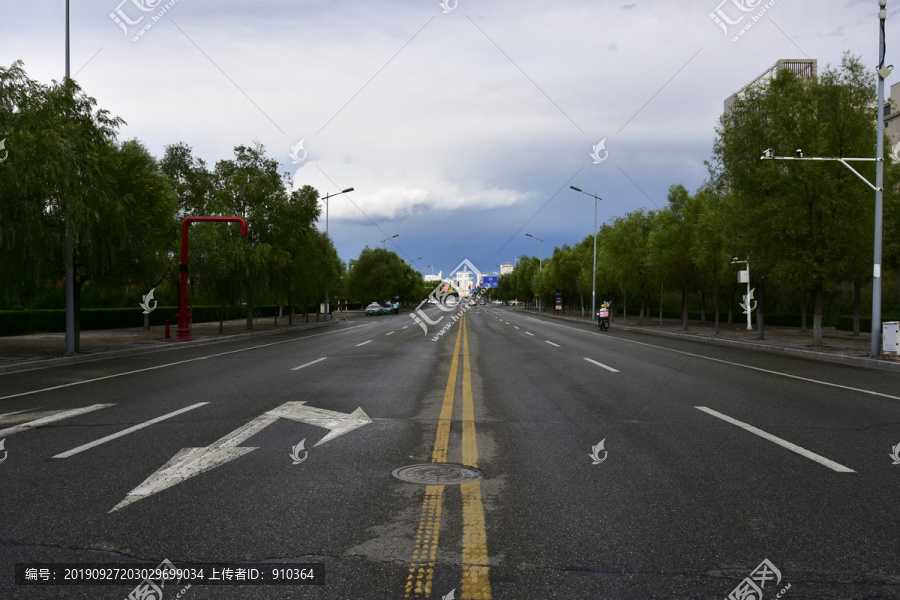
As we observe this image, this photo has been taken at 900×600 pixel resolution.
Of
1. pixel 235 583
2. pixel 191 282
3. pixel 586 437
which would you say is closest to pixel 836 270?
pixel 586 437

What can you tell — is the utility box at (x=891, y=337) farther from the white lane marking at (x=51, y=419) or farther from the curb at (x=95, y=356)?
the curb at (x=95, y=356)

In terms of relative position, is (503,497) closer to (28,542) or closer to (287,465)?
(287,465)

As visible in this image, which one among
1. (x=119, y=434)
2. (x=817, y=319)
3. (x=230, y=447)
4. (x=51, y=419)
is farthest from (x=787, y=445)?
(x=817, y=319)

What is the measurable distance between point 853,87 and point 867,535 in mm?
23101

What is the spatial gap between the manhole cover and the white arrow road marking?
151cm

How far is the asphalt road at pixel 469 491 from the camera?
10.9ft

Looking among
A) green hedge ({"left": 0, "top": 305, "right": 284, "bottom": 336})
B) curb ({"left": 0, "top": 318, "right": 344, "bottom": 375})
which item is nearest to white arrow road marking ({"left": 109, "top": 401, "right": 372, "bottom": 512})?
curb ({"left": 0, "top": 318, "right": 344, "bottom": 375})

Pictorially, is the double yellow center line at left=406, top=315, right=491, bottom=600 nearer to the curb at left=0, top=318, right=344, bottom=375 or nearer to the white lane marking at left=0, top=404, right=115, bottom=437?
the white lane marking at left=0, top=404, right=115, bottom=437

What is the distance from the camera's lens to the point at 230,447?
241 inches

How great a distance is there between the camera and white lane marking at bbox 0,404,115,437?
7.04 metres

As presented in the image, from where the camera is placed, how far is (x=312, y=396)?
9.45 meters

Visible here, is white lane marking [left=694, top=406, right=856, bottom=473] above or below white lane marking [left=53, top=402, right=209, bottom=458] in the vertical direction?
above

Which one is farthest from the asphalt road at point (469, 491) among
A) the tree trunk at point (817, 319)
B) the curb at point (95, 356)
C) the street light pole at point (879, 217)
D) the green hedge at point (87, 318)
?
the green hedge at point (87, 318)

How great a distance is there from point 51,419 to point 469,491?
631cm
